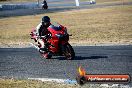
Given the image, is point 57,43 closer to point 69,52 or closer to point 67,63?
point 69,52

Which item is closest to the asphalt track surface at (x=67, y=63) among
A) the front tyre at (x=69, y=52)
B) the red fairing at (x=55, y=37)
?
the front tyre at (x=69, y=52)

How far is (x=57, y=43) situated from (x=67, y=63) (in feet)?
4.20

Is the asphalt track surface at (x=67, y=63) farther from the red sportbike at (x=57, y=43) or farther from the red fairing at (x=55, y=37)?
the red fairing at (x=55, y=37)

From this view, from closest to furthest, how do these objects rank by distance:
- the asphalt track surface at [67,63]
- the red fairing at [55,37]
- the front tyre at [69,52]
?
the asphalt track surface at [67,63], the front tyre at [69,52], the red fairing at [55,37]

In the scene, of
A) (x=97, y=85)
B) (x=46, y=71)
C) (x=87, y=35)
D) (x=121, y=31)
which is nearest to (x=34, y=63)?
(x=46, y=71)

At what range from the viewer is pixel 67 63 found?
14.4 metres

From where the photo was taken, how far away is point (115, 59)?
14570mm

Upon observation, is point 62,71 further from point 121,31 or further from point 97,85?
point 121,31

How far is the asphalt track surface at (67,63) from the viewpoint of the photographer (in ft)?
41.8

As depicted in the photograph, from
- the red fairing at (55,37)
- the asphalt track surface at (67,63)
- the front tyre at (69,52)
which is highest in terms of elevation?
the red fairing at (55,37)

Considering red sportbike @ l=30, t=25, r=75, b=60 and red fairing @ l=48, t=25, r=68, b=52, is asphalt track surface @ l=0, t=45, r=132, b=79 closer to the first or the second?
red sportbike @ l=30, t=25, r=75, b=60

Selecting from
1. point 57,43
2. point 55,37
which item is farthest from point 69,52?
point 55,37

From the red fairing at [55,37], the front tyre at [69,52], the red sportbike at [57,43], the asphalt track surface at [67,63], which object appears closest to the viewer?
the asphalt track surface at [67,63]

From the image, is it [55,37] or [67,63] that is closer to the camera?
[67,63]
